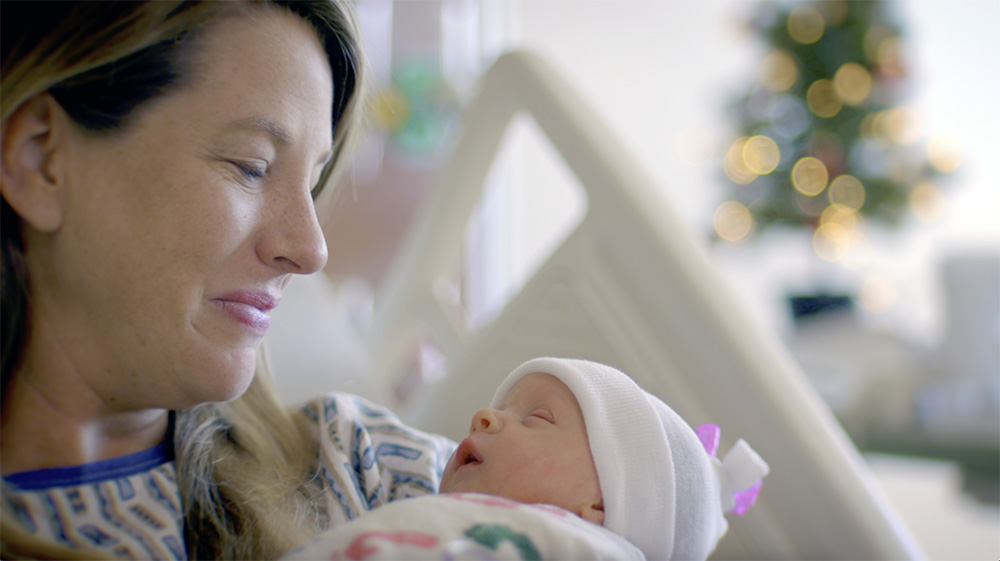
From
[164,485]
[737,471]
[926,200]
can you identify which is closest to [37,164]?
[164,485]

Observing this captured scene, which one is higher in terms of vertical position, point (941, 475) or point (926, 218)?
point (926, 218)

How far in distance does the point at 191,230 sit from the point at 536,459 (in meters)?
0.45

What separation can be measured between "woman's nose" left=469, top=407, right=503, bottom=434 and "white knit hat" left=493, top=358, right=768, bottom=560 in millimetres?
88

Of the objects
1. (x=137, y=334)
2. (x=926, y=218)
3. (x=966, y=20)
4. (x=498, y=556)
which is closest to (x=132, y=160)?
(x=137, y=334)

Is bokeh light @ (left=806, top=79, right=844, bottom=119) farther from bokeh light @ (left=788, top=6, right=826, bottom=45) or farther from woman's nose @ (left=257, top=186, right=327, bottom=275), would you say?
woman's nose @ (left=257, top=186, right=327, bottom=275)

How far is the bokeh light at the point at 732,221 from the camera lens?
190 inches

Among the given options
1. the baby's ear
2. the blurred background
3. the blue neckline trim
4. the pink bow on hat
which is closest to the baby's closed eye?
the baby's ear

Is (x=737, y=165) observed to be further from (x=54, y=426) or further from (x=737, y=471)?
(x=54, y=426)

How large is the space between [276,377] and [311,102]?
66 centimetres

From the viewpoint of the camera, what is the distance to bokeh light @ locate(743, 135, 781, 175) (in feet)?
15.1

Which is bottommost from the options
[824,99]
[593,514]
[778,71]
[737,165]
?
[593,514]

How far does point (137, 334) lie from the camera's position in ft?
2.73

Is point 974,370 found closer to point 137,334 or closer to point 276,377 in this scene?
point 276,377

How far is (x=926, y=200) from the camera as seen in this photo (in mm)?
4500
